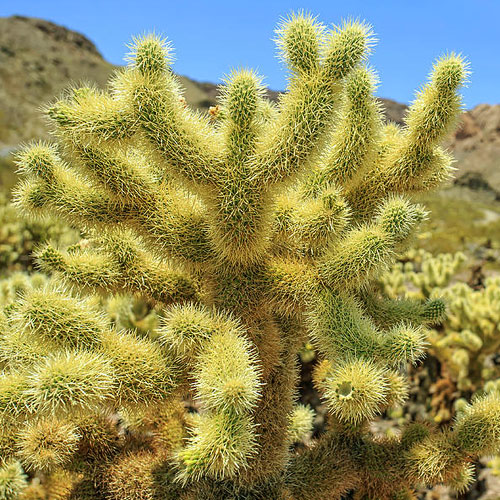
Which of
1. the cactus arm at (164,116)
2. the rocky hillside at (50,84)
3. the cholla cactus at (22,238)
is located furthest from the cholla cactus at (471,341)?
the rocky hillside at (50,84)

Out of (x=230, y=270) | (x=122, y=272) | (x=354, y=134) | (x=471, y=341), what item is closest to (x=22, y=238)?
(x=122, y=272)

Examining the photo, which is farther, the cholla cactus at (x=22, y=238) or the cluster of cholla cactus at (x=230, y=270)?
the cholla cactus at (x=22, y=238)

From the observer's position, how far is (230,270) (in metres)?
1.94

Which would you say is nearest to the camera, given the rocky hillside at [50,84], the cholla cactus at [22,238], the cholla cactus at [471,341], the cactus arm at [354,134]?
the cactus arm at [354,134]

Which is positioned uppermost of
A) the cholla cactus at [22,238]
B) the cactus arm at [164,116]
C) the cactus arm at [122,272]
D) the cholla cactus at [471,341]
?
the cactus arm at [164,116]

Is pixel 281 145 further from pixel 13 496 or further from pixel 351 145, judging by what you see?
pixel 13 496

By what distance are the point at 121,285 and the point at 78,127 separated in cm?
77

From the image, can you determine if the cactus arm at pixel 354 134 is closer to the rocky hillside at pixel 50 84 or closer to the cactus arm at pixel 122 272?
the cactus arm at pixel 122 272

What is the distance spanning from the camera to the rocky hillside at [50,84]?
37.7 meters

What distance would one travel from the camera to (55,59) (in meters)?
51.2

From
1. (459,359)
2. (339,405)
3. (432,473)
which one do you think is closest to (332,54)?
(339,405)

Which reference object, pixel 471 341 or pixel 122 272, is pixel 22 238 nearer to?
pixel 122 272

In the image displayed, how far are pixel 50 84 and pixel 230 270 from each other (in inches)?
2076

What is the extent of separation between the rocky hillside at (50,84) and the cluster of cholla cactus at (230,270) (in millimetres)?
32861
